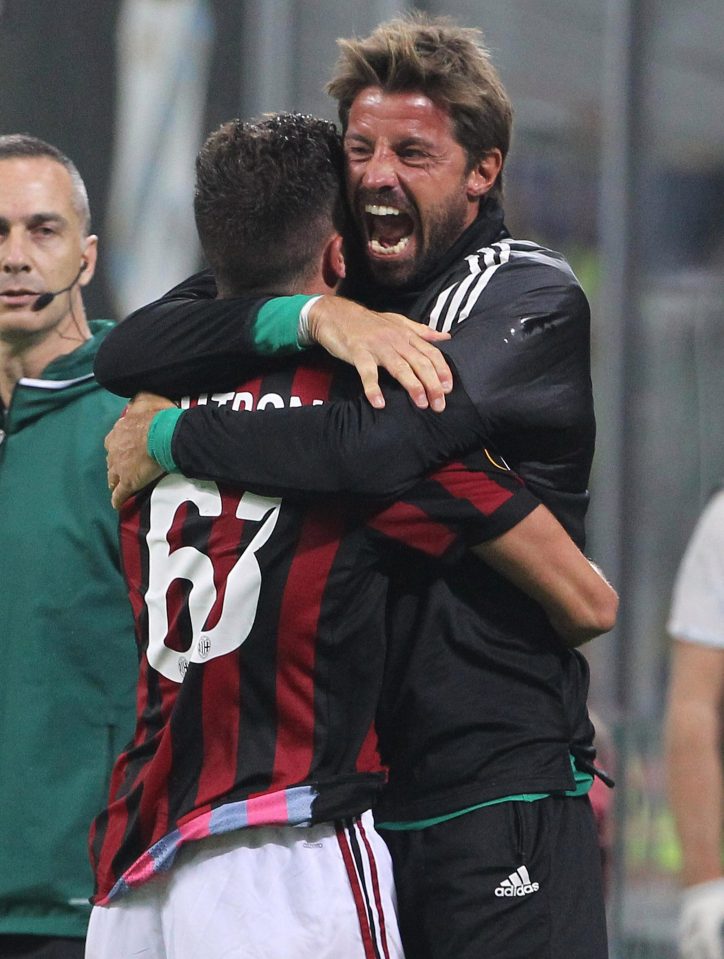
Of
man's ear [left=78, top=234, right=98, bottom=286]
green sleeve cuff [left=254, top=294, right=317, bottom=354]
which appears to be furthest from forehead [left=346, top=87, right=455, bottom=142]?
man's ear [left=78, top=234, right=98, bottom=286]

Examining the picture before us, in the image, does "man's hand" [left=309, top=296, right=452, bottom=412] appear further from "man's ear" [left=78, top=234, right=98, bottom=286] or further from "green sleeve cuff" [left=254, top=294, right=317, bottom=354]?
"man's ear" [left=78, top=234, right=98, bottom=286]

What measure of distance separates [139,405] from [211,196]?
0.36 meters

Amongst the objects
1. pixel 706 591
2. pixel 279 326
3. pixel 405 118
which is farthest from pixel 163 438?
pixel 706 591

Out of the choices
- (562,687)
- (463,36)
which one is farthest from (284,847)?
(463,36)

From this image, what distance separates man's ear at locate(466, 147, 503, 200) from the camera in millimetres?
2732

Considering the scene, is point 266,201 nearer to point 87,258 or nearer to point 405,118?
point 405,118

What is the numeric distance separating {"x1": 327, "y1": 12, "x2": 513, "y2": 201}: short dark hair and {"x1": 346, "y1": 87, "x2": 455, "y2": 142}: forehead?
0.01 meters

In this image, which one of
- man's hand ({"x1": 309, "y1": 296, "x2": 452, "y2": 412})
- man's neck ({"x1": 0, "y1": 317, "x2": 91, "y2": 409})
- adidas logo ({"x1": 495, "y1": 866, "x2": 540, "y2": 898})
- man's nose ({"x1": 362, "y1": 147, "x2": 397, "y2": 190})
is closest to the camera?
man's hand ({"x1": 309, "y1": 296, "x2": 452, "y2": 412})

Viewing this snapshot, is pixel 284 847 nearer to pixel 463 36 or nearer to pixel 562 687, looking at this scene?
pixel 562 687

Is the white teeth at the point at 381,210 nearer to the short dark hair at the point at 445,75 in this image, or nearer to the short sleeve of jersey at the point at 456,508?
the short dark hair at the point at 445,75

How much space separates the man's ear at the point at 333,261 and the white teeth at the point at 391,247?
79 mm

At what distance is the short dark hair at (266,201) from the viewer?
253cm

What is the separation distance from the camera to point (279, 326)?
8.16 ft

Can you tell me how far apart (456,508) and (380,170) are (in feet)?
1.92
